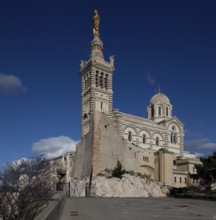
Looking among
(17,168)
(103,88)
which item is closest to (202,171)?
(17,168)

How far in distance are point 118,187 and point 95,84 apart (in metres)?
31.7

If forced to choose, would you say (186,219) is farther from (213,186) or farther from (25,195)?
(213,186)

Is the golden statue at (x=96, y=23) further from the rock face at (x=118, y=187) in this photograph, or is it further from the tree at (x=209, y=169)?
the tree at (x=209, y=169)

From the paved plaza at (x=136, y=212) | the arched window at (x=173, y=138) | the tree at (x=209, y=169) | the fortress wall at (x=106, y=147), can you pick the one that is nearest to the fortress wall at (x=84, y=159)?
the fortress wall at (x=106, y=147)

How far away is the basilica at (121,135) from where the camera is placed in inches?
1804

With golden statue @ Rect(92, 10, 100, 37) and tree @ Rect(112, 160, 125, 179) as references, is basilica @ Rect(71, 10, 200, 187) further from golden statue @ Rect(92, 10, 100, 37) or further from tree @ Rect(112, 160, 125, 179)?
tree @ Rect(112, 160, 125, 179)

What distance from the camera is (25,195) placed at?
101 feet

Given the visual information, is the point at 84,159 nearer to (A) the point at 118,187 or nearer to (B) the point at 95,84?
(A) the point at 118,187

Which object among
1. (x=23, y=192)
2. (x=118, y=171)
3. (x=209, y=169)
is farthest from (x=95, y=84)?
(x=23, y=192)

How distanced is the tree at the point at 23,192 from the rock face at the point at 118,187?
5.03m

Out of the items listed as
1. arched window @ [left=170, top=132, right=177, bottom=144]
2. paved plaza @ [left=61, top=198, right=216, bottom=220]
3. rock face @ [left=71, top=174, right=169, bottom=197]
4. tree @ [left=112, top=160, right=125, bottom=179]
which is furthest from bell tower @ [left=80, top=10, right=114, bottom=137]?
paved plaza @ [left=61, top=198, right=216, bottom=220]

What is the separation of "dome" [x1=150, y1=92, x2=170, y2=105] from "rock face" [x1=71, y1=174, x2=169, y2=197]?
101 ft

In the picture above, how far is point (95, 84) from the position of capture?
2832 inches

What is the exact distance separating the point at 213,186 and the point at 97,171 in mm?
20316
